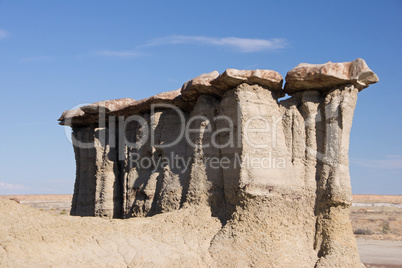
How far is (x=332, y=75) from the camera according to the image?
11633mm

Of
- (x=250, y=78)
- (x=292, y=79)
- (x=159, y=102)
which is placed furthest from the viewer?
(x=159, y=102)

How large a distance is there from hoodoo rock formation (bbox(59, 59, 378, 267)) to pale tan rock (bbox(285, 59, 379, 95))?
2cm

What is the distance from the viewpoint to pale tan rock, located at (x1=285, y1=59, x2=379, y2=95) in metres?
11.7

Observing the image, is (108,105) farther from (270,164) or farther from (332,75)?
(332,75)

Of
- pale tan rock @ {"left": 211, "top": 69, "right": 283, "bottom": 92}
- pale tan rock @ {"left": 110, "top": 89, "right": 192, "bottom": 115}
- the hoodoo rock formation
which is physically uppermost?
pale tan rock @ {"left": 211, "top": 69, "right": 283, "bottom": 92}

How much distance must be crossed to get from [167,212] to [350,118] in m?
4.69

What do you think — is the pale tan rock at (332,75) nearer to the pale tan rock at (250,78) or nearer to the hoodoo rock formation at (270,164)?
the hoodoo rock formation at (270,164)

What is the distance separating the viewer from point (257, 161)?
38.6 ft

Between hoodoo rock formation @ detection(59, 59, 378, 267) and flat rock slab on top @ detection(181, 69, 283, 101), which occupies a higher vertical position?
flat rock slab on top @ detection(181, 69, 283, 101)

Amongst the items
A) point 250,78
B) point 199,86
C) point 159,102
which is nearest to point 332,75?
point 250,78

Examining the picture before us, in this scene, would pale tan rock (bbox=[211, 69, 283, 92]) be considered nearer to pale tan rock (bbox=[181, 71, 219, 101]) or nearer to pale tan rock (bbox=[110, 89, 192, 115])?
pale tan rock (bbox=[181, 71, 219, 101])

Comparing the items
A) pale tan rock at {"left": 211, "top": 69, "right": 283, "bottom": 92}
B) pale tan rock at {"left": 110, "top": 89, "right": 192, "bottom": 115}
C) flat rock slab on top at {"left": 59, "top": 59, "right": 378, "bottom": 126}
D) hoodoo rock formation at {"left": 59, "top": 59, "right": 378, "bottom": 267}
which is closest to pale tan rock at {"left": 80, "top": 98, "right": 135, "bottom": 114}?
pale tan rock at {"left": 110, "top": 89, "right": 192, "bottom": 115}

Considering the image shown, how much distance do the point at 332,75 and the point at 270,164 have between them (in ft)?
7.56

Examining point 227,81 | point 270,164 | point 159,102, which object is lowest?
point 270,164
